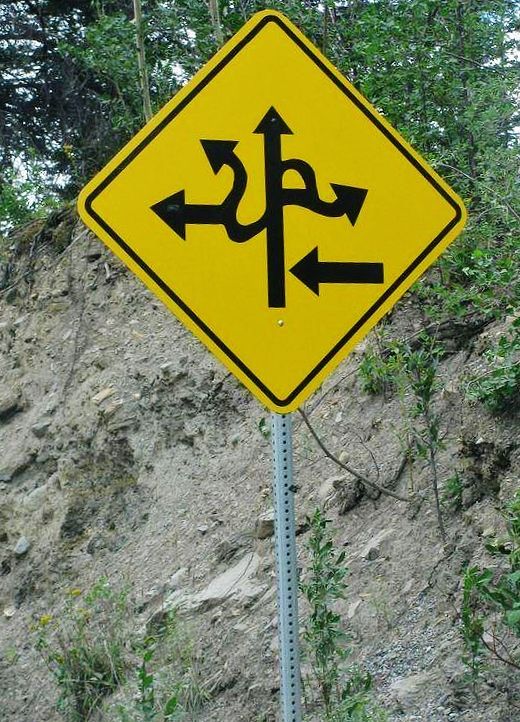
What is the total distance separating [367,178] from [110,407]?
5.39 m

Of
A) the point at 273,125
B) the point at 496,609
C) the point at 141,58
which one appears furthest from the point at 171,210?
the point at 141,58

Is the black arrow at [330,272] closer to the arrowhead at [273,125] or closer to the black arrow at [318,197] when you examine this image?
the black arrow at [318,197]

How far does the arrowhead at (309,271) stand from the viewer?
3695mm

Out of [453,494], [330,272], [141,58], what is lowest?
[453,494]

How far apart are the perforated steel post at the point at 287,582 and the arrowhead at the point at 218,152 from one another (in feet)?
3.03

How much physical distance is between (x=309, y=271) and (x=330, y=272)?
7cm

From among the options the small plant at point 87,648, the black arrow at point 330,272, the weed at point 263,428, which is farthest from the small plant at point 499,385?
the small plant at point 87,648

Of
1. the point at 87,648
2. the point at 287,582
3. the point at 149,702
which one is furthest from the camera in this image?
the point at 87,648

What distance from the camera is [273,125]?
3.78 metres

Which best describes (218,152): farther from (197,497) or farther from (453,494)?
(197,497)

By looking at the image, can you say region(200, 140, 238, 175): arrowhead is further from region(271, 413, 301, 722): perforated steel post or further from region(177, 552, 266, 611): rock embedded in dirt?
region(177, 552, 266, 611): rock embedded in dirt

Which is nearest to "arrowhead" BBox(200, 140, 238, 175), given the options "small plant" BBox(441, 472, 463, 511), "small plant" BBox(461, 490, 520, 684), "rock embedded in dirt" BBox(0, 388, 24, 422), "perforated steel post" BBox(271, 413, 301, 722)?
"perforated steel post" BBox(271, 413, 301, 722)

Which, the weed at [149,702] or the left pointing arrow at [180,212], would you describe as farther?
the weed at [149,702]

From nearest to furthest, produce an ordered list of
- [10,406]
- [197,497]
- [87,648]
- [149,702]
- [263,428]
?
1. [149,702]
2. [263,428]
3. [87,648]
4. [197,497]
5. [10,406]
